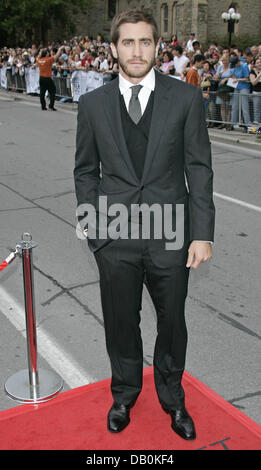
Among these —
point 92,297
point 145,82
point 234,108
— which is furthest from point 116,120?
point 234,108

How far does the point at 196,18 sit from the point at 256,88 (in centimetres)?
4075

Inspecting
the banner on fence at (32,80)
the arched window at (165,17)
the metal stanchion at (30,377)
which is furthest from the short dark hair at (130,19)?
the arched window at (165,17)

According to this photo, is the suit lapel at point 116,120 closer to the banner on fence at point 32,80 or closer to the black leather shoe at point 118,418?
the black leather shoe at point 118,418

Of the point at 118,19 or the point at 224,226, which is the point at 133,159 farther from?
the point at 224,226

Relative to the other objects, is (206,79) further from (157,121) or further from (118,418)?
(118,418)

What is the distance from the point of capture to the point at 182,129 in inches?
104

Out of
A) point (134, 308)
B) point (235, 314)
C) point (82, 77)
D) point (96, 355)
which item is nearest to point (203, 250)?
point (134, 308)

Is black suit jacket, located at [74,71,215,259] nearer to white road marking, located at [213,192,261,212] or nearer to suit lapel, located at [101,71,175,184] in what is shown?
suit lapel, located at [101,71,175,184]

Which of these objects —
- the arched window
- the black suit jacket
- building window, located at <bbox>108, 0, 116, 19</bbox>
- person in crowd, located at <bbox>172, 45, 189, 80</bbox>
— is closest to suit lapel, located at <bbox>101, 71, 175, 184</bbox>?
the black suit jacket

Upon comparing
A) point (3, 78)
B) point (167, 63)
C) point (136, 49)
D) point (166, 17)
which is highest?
point (166, 17)

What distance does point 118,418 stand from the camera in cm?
302

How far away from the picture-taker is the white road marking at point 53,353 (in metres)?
3.61

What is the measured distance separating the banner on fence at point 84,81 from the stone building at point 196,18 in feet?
114

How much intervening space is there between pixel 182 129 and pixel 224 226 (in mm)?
4124
